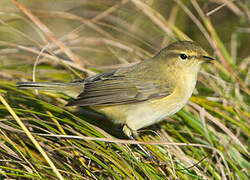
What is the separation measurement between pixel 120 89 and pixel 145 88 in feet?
0.67

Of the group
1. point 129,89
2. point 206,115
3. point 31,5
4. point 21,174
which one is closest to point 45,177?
point 21,174

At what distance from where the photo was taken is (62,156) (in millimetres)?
2240

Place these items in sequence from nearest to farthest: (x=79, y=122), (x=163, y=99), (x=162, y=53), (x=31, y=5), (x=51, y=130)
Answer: (x=51, y=130) → (x=79, y=122) → (x=163, y=99) → (x=162, y=53) → (x=31, y=5)

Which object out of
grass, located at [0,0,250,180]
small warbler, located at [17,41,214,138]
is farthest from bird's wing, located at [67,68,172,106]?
grass, located at [0,0,250,180]

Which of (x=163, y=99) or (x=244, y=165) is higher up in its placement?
(x=163, y=99)

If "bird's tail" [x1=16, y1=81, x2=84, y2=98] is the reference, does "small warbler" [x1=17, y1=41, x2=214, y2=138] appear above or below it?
below

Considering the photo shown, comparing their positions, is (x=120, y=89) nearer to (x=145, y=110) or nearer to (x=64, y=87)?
(x=145, y=110)

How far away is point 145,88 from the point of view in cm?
276

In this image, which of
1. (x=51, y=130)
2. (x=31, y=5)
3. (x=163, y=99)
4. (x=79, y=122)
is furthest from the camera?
(x=31, y=5)

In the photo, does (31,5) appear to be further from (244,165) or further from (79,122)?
(244,165)

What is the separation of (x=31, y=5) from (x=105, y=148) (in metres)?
3.77

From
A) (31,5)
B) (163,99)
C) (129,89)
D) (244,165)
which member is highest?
(31,5)

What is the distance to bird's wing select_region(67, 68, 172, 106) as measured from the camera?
2609 mm

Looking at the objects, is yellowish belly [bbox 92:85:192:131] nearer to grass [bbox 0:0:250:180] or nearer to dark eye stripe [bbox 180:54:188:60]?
grass [bbox 0:0:250:180]
